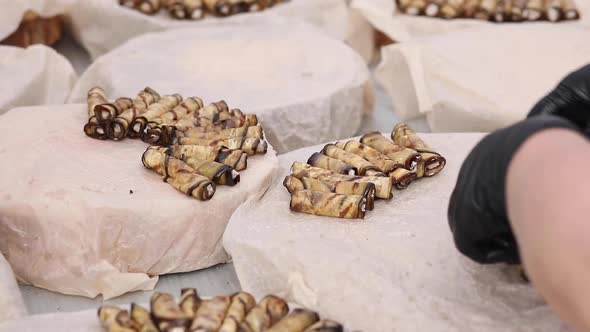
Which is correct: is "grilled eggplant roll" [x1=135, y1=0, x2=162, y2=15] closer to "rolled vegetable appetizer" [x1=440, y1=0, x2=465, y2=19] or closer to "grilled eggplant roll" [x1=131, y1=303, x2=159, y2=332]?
"rolled vegetable appetizer" [x1=440, y1=0, x2=465, y2=19]

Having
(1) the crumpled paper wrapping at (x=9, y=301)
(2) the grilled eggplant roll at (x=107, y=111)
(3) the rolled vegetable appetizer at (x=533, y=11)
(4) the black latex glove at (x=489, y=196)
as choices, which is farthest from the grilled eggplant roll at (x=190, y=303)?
(3) the rolled vegetable appetizer at (x=533, y=11)

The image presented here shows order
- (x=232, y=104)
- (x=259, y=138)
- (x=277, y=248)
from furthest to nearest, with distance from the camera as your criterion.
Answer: (x=232, y=104) → (x=259, y=138) → (x=277, y=248)

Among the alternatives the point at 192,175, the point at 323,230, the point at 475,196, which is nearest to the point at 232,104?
the point at 192,175

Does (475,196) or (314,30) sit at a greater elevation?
(475,196)

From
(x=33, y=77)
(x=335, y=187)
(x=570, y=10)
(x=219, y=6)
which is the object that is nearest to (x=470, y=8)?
(x=570, y=10)

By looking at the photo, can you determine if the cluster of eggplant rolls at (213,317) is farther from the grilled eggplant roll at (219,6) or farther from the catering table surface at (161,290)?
the grilled eggplant roll at (219,6)

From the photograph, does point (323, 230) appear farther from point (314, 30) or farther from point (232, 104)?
point (314, 30)

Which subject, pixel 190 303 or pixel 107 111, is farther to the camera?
pixel 107 111

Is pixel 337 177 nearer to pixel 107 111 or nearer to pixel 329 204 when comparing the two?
pixel 329 204
